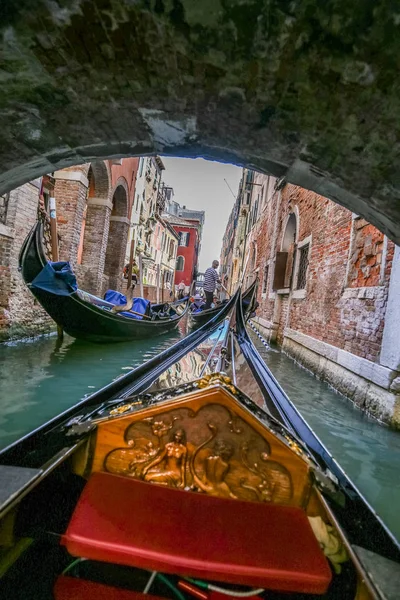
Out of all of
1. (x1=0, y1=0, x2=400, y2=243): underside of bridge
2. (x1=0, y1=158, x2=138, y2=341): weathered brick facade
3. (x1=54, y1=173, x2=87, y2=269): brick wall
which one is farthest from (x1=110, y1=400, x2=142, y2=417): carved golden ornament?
(x1=54, y1=173, x2=87, y2=269): brick wall

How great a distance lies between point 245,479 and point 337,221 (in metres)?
3.60

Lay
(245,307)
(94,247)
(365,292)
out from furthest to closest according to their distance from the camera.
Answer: (94,247), (245,307), (365,292)

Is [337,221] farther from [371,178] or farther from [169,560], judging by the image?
[169,560]

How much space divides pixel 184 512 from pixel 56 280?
3.14 m

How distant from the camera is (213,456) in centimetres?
92

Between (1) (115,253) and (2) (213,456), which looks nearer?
(2) (213,456)

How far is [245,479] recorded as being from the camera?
92cm

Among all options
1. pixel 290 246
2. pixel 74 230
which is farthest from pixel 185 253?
pixel 74 230

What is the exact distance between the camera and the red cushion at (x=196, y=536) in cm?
71

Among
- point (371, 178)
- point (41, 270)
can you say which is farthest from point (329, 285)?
point (41, 270)

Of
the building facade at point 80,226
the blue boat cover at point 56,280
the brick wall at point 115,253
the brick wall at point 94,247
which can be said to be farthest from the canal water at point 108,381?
the brick wall at point 115,253

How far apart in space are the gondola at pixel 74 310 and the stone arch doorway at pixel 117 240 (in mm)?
2875

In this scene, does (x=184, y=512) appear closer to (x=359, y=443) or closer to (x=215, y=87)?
(x=215, y=87)

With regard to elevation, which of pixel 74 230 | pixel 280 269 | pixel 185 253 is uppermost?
pixel 185 253
